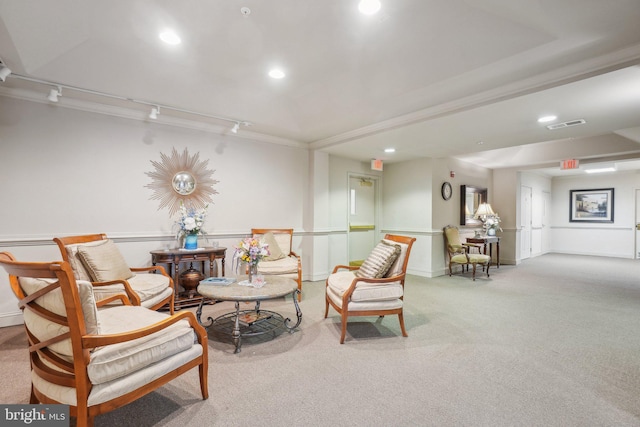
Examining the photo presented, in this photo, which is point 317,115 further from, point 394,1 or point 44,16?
point 44,16

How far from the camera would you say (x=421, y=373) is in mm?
2338

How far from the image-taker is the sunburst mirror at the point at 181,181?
4.05 meters

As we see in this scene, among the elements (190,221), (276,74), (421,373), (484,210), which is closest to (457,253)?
(484,210)

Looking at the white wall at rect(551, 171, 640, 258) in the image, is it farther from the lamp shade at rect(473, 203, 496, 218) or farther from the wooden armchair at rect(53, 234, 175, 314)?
the wooden armchair at rect(53, 234, 175, 314)

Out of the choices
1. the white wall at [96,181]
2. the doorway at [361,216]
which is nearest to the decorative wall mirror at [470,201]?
the doorway at [361,216]

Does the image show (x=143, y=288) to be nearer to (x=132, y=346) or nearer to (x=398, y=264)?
(x=132, y=346)

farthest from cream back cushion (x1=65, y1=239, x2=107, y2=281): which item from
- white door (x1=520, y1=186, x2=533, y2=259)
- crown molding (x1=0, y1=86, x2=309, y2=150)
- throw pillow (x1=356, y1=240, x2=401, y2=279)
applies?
white door (x1=520, y1=186, x2=533, y2=259)

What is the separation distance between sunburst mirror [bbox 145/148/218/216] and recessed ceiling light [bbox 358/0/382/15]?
3074 mm

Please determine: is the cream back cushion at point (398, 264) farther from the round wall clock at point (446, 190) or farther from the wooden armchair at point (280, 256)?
the round wall clock at point (446, 190)

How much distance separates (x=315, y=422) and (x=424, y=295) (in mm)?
3236

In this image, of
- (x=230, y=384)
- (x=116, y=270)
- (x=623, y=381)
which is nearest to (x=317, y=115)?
(x=116, y=270)

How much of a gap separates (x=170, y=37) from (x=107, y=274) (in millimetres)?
2293

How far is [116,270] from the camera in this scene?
9.88 ft

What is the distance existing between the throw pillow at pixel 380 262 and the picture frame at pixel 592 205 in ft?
30.5
